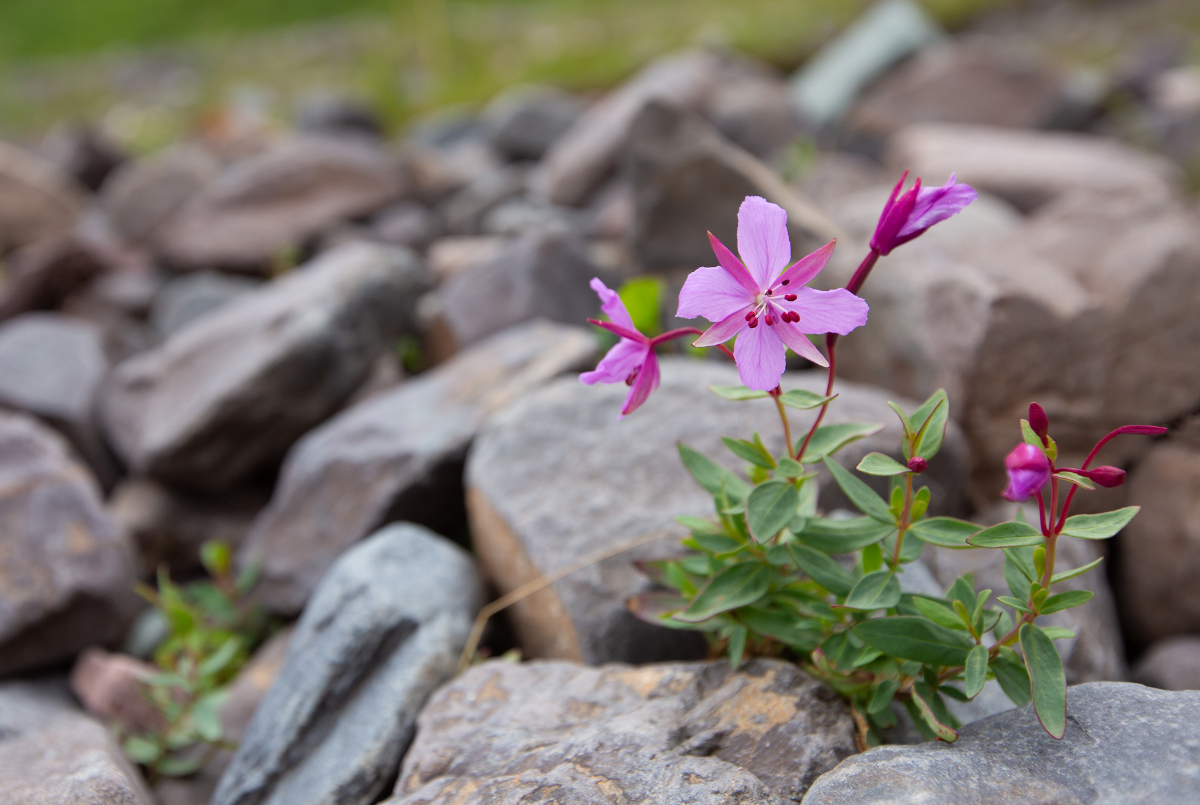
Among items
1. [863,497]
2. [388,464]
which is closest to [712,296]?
[863,497]

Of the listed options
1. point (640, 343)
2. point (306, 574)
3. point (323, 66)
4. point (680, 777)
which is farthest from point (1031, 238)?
point (323, 66)

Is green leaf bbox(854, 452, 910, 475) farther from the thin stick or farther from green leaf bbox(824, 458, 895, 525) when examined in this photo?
the thin stick

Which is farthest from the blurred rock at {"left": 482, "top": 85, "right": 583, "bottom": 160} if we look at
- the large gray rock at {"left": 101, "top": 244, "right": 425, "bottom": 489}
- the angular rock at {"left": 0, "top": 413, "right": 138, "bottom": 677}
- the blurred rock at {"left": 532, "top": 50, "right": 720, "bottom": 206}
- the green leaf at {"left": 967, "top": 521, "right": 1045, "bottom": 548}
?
the green leaf at {"left": 967, "top": 521, "right": 1045, "bottom": 548}

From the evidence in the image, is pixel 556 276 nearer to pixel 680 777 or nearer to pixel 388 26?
pixel 680 777

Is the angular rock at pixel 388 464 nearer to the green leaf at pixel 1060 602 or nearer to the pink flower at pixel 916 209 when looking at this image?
the pink flower at pixel 916 209

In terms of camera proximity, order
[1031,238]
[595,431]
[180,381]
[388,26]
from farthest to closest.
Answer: [388,26]
[180,381]
[1031,238]
[595,431]
